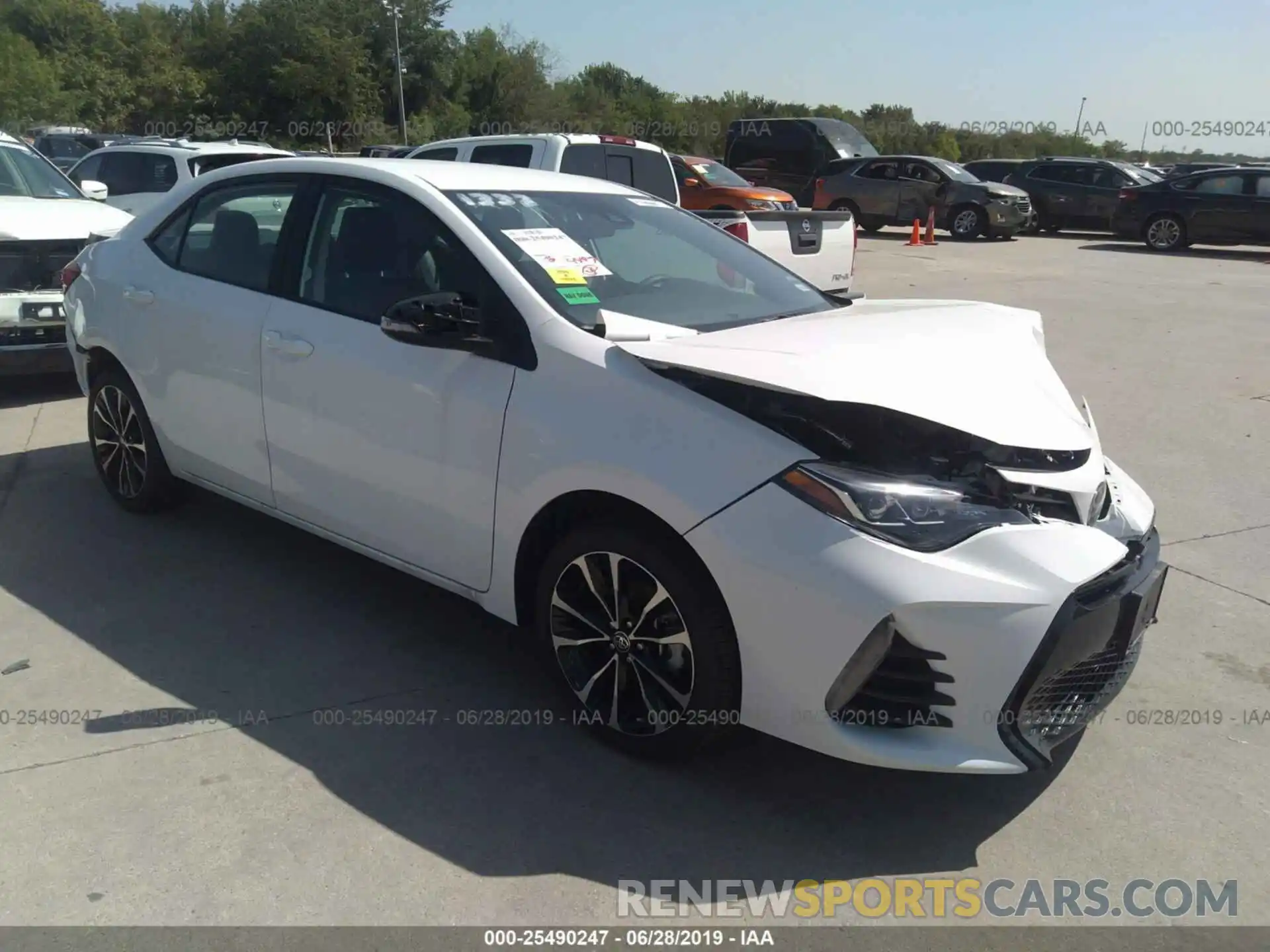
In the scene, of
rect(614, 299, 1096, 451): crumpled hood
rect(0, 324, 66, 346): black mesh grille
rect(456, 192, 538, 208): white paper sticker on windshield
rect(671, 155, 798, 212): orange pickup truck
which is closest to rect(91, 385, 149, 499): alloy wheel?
rect(456, 192, 538, 208): white paper sticker on windshield

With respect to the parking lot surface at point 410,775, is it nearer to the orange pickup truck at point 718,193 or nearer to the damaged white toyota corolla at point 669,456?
the damaged white toyota corolla at point 669,456

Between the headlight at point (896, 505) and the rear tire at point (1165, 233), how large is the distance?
20.1m

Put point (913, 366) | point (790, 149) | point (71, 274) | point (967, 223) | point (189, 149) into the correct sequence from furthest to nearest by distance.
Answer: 1. point (790, 149)
2. point (967, 223)
3. point (189, 149)
4. point (71, 274)
5. point (913, 366)

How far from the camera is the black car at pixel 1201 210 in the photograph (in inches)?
763

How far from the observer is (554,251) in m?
3.74

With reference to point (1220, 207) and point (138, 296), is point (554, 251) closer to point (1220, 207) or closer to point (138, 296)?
point (138, 296)

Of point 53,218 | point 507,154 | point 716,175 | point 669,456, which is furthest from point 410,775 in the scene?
point 716,175

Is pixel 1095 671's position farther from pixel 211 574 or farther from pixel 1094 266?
pixel 1094 266

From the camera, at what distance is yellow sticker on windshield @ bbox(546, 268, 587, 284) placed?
3615 millimetres

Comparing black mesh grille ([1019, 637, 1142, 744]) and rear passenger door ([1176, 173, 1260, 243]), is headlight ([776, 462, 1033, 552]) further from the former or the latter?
rear passenger door ([1176, 173, 1260, 243])

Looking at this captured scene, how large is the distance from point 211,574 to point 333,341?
141 centimetres

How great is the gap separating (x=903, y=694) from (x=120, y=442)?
4.12 m

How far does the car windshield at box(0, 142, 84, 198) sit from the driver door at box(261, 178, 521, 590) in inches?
221

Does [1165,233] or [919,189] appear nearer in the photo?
[1165,233]
